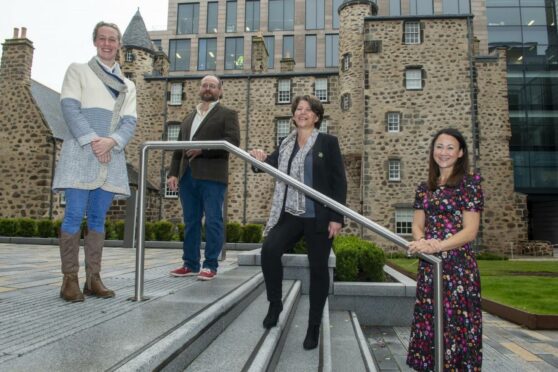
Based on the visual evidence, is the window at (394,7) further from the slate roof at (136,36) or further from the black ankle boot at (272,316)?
the black ankle boot at (272,316)

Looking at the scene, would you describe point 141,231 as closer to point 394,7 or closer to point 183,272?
point 183,272

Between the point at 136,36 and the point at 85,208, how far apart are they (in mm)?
24734

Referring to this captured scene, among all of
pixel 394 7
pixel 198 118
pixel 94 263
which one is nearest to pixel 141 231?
pixel 94 263

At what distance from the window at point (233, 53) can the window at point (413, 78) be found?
1991 centimetres

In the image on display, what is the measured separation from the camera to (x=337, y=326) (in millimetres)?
4746

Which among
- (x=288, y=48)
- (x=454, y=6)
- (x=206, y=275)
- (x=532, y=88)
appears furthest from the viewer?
(x=288, y=48)

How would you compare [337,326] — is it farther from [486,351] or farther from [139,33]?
[139,33]

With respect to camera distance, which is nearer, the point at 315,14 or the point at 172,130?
the point at 172,130

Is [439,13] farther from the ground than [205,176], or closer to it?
farther from the ground

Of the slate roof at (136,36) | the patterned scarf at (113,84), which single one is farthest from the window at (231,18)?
the patterned scarf at (113,84)

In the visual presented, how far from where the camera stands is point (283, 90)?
24.5 metres

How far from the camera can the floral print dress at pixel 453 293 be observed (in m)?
2.68

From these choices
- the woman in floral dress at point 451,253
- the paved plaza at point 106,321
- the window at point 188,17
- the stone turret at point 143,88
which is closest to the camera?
the paved plaza at point 106,321

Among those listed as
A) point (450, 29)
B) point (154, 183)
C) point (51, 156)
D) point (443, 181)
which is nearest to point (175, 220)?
point (154, 183)
